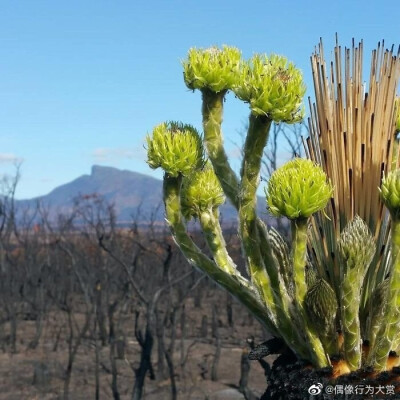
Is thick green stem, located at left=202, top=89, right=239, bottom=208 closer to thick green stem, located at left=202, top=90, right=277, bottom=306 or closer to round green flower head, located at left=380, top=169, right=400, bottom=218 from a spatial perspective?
thick green stem, located at left=202, top=90, right=277, bottom=306

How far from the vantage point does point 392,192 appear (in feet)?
3.98

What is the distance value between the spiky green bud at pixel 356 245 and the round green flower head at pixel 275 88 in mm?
251

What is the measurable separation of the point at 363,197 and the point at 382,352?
1.04ft

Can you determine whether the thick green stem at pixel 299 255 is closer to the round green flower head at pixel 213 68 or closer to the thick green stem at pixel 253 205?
the thick green stem at pixel 253 205

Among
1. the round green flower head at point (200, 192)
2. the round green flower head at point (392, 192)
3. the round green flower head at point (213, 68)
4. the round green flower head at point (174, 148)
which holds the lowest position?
the round green flower head at point (392, 192)

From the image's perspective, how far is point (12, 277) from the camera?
15.2m

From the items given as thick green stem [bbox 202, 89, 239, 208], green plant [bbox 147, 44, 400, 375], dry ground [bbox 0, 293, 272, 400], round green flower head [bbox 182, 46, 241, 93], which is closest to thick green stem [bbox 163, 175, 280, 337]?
green plant [bbox 147, 44, 400, 375]

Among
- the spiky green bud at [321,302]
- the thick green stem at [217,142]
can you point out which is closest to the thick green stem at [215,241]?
the thick green stem at [217,142]

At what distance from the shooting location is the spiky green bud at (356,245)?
121 cm

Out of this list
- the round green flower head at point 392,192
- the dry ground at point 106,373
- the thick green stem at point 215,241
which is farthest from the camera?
the dry ground at point 106,373

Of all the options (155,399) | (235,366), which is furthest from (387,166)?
(235,366)

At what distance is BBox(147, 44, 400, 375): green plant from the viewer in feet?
4.16

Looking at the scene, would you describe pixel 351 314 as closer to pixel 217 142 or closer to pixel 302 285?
pixel 302 285

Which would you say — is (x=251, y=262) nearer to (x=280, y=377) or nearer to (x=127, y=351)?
(x=280, y=377)
